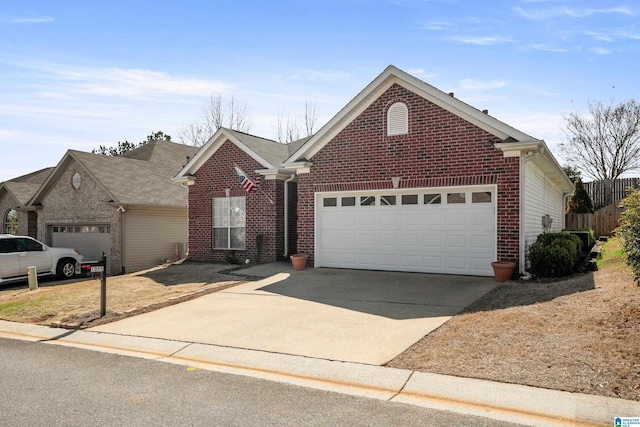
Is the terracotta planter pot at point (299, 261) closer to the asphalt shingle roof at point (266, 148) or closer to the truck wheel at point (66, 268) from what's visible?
the asphalt shingle roof at point (266, 148)

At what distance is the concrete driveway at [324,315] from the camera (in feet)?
24.4

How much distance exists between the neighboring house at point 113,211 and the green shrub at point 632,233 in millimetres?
17143

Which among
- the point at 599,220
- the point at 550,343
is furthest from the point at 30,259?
the point at 599,220

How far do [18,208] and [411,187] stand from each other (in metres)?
20.6

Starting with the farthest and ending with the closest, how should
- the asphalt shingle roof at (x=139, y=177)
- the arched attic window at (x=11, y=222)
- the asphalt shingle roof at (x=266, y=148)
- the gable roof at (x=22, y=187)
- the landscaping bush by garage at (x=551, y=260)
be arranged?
1. the arched attic window at (x=11, y=222)
2. the gable roof at (x=22, y=187)
3. the asphalt shingle roof at (x=139, y=177)
4. the asphalt shingle roof at (x=266, y=148)
5. the landscaping bush by garage at (x=551, y=260)

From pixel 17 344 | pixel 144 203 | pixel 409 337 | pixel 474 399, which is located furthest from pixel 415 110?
pixel 144 203

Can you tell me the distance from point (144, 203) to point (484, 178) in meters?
13.9

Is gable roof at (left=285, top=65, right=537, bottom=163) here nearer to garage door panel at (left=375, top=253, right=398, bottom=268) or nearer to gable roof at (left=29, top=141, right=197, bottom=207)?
garage door panel at (left=375, top=253, right=398, bottom=268)

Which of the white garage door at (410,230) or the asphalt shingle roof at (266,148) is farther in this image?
the asphalt shingle roof at (266,148)

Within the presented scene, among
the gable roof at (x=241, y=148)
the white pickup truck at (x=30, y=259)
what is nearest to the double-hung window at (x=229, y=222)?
the gable roof at (x=241, y=148)

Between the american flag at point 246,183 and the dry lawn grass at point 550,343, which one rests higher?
the american flag at point 246,183

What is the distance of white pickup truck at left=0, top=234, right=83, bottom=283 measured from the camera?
16.5m

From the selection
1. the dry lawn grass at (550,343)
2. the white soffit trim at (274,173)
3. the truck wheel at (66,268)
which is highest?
the white soffit trim at (274,173)

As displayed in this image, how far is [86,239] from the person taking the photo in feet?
70.0
